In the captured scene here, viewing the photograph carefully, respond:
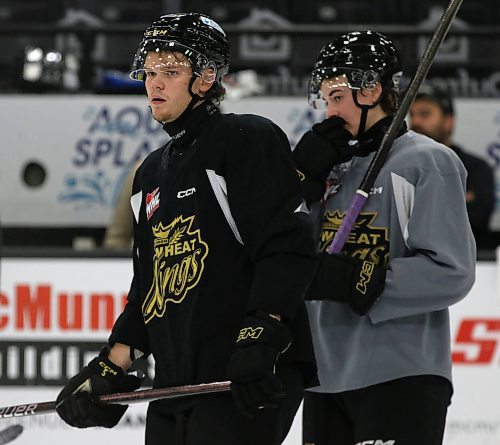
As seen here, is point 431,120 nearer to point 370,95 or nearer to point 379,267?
point 370,95

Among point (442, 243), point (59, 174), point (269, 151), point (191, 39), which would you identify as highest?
point (191, 39)

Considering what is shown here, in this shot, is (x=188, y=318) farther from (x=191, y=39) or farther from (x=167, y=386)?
(x=191, y=39)

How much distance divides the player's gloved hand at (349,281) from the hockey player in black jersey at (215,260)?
0.96ft

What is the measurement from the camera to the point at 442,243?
97.3 inches

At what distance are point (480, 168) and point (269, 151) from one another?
292 cm

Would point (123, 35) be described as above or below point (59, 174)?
above

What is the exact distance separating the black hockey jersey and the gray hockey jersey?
0.34 m

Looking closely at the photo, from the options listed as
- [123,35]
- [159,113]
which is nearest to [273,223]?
[159,113]

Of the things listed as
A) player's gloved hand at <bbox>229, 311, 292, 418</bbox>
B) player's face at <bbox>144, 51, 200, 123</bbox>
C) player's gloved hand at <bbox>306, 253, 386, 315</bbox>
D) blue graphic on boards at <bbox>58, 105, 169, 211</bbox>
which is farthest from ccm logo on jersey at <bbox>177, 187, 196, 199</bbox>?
blue graphic on boards at <bbox>58, 105, 169, 211</bbox>

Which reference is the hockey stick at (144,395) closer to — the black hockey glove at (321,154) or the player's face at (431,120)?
the black hockey glove at (321,154)

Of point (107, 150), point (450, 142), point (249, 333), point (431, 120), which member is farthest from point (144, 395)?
point (107, 150)

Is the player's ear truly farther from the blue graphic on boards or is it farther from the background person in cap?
the blue graphic on boards

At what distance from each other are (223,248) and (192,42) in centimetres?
40

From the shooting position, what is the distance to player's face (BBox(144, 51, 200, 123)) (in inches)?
Answer: 87.7
